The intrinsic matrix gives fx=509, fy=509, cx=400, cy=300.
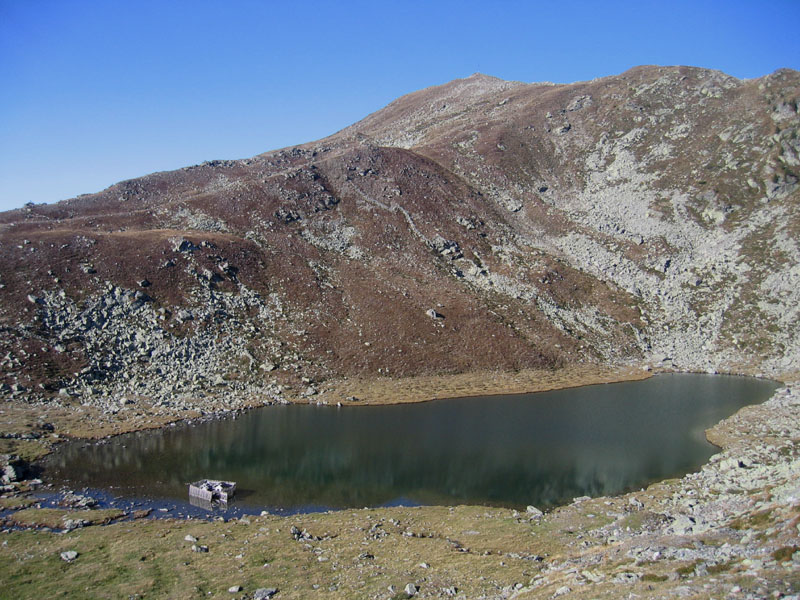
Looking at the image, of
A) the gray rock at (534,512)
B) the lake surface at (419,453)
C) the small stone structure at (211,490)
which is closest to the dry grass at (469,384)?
the lake surface at (419,453)

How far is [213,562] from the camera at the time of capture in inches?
1050

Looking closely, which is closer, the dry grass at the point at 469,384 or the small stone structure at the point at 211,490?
the small stone structure at the point at 211,490

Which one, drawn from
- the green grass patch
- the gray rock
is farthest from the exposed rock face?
the gray rock

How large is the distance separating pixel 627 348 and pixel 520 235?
35.9m

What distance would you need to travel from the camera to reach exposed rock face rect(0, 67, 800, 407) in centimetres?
6700

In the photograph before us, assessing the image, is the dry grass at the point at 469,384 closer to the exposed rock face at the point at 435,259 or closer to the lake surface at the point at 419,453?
the exposed rock face at the point at 435,259

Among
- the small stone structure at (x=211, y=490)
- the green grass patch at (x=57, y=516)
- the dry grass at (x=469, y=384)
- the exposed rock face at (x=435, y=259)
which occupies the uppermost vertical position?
the exposed rock face at (x=435, y=259)

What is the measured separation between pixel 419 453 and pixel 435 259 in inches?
2180

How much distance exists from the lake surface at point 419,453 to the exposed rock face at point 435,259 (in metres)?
11.8

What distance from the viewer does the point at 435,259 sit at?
97812 mm

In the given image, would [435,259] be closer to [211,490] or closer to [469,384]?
[469,384]

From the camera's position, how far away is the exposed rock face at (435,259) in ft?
220

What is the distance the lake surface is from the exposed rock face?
11.8 meters

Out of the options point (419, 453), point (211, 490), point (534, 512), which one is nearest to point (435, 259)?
point (419, 453)
